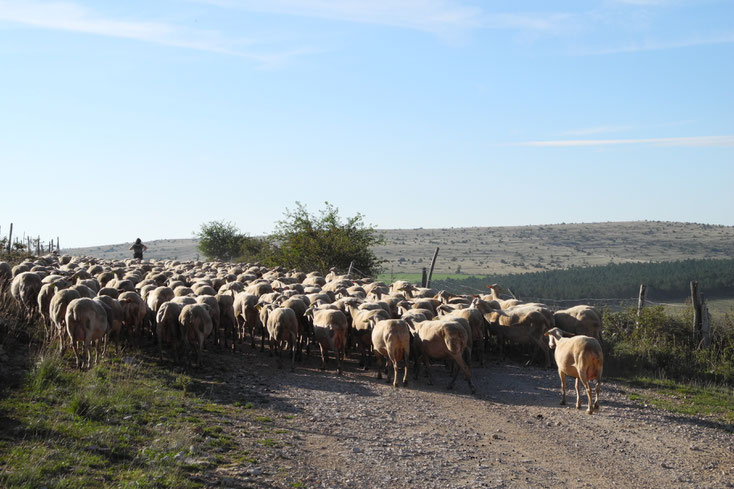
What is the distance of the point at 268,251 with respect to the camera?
45656 millimetres

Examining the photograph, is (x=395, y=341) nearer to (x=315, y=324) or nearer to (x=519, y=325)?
(x=315, y=324)

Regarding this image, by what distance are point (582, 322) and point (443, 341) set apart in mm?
5200

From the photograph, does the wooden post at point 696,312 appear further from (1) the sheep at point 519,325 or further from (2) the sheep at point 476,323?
(2) the sheep at point 476,323

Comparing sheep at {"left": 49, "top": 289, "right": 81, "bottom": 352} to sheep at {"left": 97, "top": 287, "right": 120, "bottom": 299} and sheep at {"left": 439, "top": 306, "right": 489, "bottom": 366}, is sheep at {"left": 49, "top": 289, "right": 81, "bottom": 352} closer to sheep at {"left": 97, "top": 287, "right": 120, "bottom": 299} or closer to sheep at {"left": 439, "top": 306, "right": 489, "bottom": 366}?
sheep at {"left": 97, "top": 287, "right": 120, "bottom": 299}

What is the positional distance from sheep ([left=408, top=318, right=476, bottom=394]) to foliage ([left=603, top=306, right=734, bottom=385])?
486cm

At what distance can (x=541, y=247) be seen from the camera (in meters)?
113

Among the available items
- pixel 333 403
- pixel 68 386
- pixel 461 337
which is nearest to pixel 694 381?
pixel 461 337

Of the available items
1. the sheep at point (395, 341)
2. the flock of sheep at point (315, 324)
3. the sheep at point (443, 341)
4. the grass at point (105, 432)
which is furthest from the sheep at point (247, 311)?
the grass at point (105, 432)

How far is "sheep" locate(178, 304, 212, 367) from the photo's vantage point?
15.2 meters

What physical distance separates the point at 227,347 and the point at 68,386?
720cm

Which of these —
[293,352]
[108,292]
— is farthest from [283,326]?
[108,292]

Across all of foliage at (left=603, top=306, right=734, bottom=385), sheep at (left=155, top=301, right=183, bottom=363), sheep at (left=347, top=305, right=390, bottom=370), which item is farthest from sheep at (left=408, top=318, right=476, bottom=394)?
sheep at (left=155, top=301, right=183, bottom=363)

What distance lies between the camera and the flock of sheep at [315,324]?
13.5 meters

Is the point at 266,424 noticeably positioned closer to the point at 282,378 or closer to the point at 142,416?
the point at 142,416
